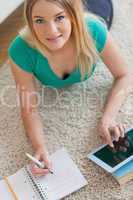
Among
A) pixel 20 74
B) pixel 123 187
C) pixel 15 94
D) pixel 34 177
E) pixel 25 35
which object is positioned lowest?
pixel 123 187

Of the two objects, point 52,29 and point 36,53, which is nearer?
point 52,29

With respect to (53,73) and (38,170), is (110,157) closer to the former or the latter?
(38,170)

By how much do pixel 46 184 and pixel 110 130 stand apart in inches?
10.1

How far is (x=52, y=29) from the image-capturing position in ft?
3.62

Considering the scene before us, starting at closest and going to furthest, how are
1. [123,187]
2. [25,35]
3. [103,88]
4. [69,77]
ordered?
[123,187]
[25,35]
[69,77]
[103,88]

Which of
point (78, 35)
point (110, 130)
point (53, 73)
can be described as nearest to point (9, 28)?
point (53, 73)

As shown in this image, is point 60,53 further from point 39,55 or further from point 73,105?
point 73,105

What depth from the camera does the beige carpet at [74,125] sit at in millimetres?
1147

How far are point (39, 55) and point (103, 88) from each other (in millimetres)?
309

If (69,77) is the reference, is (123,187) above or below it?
below

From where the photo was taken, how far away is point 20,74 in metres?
1.31

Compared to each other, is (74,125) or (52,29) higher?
(52,29)

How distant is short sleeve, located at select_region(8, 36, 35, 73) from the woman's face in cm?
11

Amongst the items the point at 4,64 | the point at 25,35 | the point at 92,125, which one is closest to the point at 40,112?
the point at 92,125
